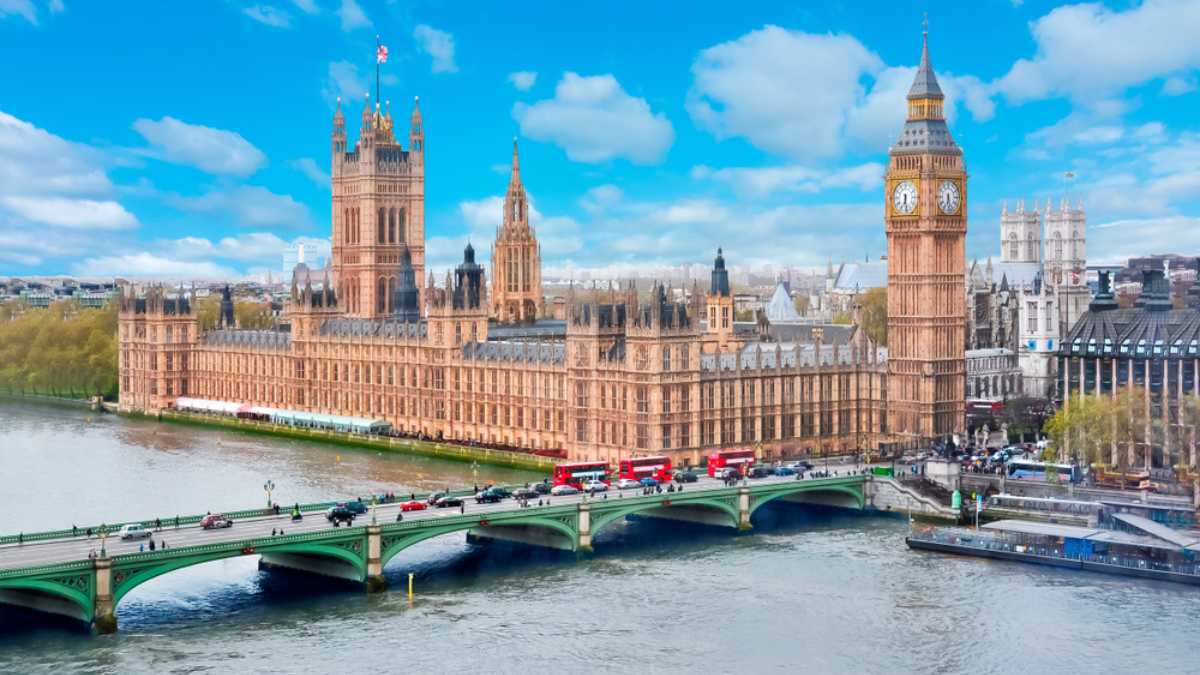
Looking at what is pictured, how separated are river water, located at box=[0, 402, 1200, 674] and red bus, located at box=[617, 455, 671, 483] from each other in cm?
367

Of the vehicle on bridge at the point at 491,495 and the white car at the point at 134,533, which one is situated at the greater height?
the vehicle on bridge at the point at 491,495

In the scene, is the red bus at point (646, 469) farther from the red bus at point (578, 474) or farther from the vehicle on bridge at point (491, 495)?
the vehicle on bridge at point (491, 495)

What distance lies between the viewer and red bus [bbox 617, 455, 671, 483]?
8956 centimetres

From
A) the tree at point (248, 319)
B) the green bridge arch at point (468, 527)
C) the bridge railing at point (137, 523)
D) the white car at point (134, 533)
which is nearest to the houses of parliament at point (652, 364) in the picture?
the green bridge arch at point (468, 527)

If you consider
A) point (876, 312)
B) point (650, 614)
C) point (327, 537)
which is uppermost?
point (876, 312)

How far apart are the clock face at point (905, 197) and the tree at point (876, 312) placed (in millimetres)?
50667

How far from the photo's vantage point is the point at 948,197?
106688 mm

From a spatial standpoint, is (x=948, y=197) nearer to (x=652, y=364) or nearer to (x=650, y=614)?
(x=652, y=364)

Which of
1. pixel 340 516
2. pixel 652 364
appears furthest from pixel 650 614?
pixel 652 364

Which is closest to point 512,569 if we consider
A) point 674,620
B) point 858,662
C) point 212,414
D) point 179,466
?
point 674,620

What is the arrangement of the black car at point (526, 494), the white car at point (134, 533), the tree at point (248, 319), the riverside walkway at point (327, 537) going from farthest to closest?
the tree at point (248, 319), the black car at point (526, 494), the white car at point (134, 533), the riverside walkway at point (327, 537)

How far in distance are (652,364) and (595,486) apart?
43.3ft

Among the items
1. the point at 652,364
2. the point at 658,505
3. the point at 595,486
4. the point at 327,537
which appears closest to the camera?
the point at 327,537

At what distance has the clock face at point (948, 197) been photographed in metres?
106
